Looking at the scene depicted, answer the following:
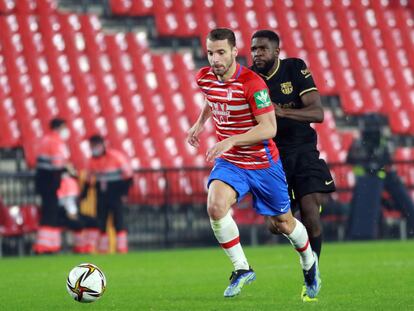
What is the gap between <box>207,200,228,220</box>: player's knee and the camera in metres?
7.64

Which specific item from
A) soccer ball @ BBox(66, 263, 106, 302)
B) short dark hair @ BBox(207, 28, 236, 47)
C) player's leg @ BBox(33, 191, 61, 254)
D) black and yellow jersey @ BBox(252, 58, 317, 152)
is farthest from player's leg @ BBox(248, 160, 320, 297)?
player's leg @ BBox(33, 191, 61, 254)

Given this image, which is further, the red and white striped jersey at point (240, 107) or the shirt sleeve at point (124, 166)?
the shirt sleeve at point (124, 166)

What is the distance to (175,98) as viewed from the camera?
21.0 metres

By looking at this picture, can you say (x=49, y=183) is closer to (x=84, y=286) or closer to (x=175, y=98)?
(x=175, y=98)

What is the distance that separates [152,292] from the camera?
9.05 meters

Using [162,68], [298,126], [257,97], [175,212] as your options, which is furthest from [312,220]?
[162,68]

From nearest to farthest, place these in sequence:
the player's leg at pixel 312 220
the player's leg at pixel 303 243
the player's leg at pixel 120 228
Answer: the player's leg at pixel 303 243, the player's leg at pixel 312 220, the player's leg at pixel 120 228

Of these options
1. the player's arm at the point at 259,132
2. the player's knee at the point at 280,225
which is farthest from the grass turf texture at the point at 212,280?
the player's arm at the point at 259,132

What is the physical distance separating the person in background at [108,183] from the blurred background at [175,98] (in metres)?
0.28

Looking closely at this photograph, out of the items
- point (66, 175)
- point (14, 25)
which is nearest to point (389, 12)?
point (14, 25)

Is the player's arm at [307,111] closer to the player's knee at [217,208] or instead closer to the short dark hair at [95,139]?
the player's knee at [217,208]

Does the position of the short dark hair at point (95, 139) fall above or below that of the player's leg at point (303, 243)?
above

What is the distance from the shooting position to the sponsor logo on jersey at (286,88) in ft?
27.8

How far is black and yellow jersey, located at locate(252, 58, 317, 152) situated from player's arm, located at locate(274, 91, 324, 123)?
6cm
